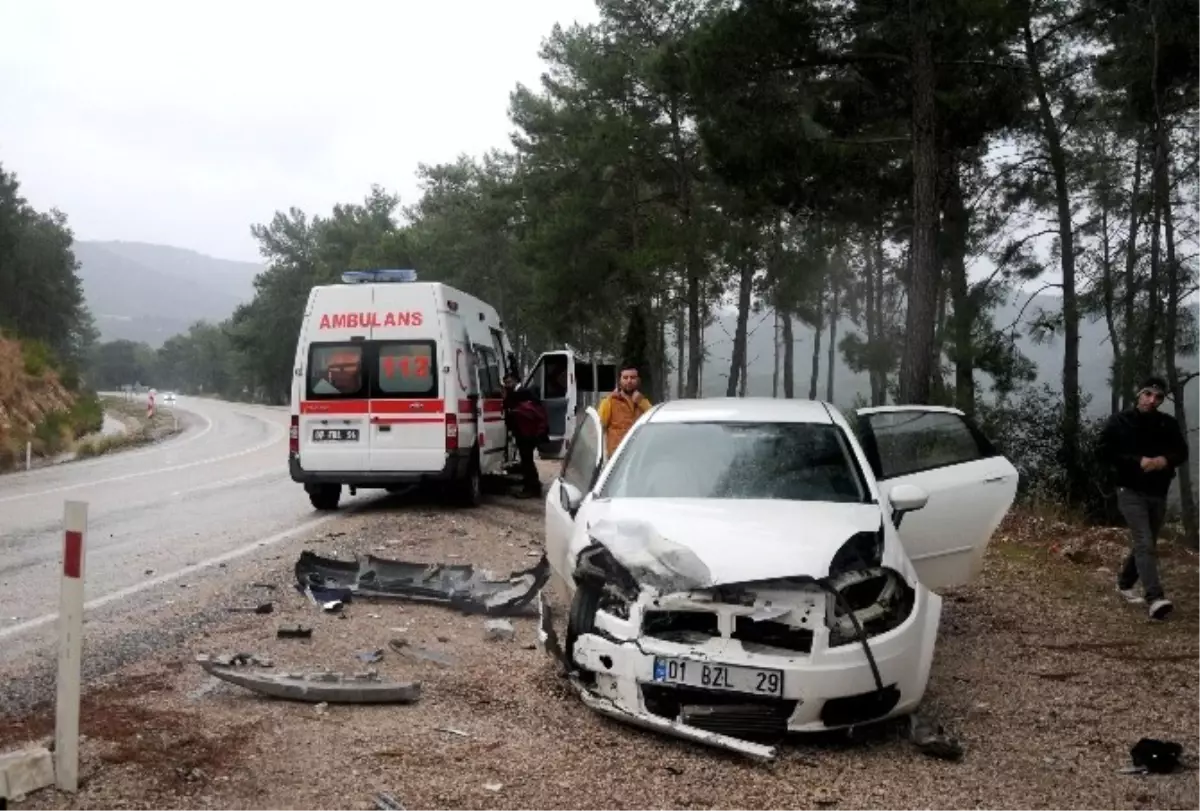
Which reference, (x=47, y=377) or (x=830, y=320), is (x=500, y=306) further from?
(x=47, y=377)

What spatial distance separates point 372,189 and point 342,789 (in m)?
88.5

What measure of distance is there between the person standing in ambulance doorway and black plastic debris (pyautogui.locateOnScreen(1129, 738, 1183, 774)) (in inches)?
414

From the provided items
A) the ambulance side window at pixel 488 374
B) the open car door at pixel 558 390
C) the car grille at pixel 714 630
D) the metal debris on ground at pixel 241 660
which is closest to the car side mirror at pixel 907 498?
the car grille at pixel 714 630

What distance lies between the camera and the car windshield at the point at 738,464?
602 cm

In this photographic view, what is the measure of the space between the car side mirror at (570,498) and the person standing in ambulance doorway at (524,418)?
26.7ft

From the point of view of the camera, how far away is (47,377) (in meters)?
34.3

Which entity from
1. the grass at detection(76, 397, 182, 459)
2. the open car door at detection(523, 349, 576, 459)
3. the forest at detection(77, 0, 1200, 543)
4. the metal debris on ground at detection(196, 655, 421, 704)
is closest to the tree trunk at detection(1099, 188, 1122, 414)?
the forest at detection(77, 0, 1200, 543)

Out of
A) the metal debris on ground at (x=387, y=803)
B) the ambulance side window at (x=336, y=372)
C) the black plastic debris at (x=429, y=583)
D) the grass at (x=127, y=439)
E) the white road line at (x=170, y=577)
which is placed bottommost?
the grass at (x=127, y=439)

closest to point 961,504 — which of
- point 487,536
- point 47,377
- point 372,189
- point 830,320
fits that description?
point 487,536

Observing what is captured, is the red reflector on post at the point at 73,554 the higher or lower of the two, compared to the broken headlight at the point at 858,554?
higher

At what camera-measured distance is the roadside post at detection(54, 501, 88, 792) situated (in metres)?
3.94

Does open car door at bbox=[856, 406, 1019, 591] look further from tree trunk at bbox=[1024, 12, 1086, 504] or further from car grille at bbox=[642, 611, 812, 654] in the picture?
tree trunk at bbox=[1024, 12, 1086, 504]

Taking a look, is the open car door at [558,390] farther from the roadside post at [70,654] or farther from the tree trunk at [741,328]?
the tree trunk at [741,328]

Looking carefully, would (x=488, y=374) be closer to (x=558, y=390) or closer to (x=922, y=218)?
(x=558, y=390)
